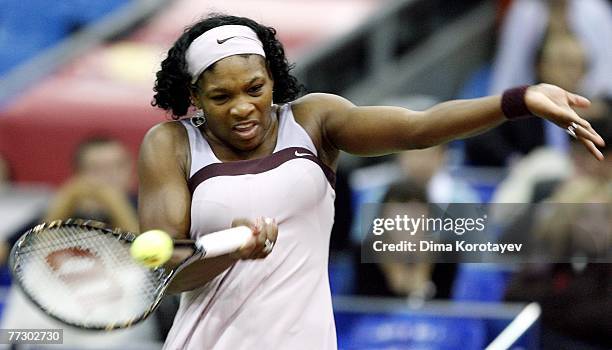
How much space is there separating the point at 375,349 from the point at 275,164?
6.45ft

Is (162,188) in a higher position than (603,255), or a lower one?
higher

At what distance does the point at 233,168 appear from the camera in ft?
11.0

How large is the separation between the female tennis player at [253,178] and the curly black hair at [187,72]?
0.02m

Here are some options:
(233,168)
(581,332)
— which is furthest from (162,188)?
(581,332)

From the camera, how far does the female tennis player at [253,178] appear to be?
3305 mm

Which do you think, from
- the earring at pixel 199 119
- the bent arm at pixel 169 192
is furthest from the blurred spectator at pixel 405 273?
the bent arm at pixel 169 192

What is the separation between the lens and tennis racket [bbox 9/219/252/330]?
10.6 ft

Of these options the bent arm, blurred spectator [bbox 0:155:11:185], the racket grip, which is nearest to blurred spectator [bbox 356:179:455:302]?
the bent arm

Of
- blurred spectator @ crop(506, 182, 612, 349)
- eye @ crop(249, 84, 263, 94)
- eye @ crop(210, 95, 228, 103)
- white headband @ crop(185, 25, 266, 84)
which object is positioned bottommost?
blurred spectator @ crop(506, 182, 612, 349)

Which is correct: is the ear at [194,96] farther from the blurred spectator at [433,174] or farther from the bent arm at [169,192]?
the blurred spectator at [433,174]

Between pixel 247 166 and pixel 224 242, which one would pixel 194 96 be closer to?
pixel 247 166

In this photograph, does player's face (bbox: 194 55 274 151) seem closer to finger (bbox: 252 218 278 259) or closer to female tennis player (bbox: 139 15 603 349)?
female tennis player (bbox: 139 15 603 349)

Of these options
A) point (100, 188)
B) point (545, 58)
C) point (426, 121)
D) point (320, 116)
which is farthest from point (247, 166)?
point (545, 58)

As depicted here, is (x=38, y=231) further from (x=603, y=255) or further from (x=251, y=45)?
(x=603, y=255)
